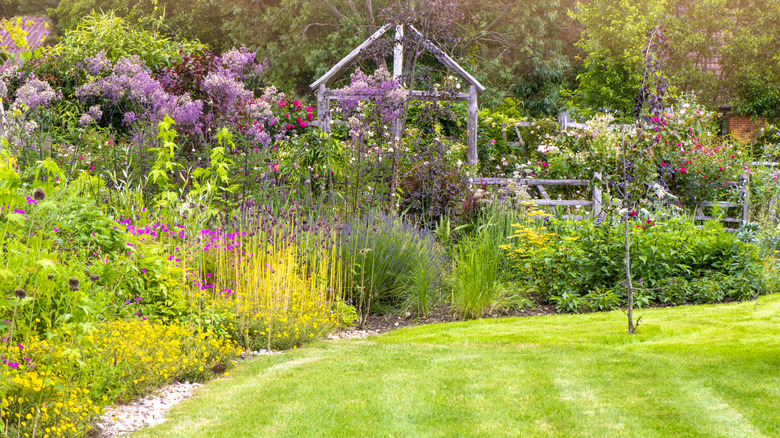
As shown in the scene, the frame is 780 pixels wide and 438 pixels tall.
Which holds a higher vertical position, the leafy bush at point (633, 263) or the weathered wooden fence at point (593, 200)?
the weathered wooden fence at point (593, 200)

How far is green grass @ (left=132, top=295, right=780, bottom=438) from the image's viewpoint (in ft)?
12.5

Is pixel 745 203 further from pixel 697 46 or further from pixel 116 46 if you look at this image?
pixel 116 46

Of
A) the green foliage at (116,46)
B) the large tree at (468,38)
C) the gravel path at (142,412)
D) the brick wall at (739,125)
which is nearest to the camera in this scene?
the gravel path at (142,412)

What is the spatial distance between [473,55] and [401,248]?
16651 mm

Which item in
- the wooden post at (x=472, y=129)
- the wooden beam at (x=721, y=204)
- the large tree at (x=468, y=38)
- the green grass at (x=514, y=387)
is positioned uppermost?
the large tree at (x=468, y=38)

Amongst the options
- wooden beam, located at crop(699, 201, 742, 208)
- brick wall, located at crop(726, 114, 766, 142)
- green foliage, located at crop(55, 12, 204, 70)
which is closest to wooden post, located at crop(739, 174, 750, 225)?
wooden beam, located at crop(699, 201, 742, 208)

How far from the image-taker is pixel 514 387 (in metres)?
4.53

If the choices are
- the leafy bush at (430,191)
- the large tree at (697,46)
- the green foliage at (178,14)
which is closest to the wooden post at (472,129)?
the leafy bush at (430,191)

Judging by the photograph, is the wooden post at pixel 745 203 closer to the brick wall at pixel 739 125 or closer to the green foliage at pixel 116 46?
the green foliage at pixel 116 46

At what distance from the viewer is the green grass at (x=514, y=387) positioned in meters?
3.82

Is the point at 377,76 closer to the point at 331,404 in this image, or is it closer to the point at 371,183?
the point at 371,183

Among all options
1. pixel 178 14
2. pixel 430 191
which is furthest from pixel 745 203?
pixel 178 14

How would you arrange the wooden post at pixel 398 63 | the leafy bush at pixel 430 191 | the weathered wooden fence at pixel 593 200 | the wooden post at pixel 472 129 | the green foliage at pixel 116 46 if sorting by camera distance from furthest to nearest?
the green foliage at pixel 116 46, the wooden post at pixel 472 129, the weathered wooden fence at pixel 593 200, the leafy bush at pixel 430 191, the wooden post at pixel 398 63

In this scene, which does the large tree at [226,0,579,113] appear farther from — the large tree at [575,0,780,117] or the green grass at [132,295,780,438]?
the green grass at [132,295,780,438]
